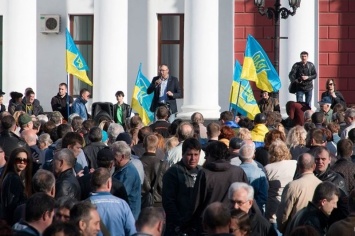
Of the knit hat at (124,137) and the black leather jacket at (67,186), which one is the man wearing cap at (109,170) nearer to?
the black leather jacket at (67,186)

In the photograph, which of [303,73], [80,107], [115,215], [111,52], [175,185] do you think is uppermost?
[111,52]

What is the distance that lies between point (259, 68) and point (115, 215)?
12617mm

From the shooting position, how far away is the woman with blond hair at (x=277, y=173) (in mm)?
15062

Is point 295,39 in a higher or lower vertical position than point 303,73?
higher

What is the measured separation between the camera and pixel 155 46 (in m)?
32.4

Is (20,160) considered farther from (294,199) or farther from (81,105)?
(81,105)

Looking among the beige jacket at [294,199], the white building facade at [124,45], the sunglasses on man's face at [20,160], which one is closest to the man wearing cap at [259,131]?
the beige jacket at [294,199]

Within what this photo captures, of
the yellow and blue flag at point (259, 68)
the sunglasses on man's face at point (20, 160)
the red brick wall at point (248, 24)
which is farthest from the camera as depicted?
the red brick wall at point (248, 24)

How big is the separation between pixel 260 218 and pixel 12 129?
6.12 metres

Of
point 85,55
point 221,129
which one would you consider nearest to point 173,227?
point 221,129

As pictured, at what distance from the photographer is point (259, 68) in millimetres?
24453

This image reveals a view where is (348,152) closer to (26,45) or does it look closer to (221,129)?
(221,129)

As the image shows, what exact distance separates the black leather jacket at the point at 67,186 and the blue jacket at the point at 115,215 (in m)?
0.82

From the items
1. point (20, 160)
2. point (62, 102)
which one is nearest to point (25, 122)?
point (20, 160)
